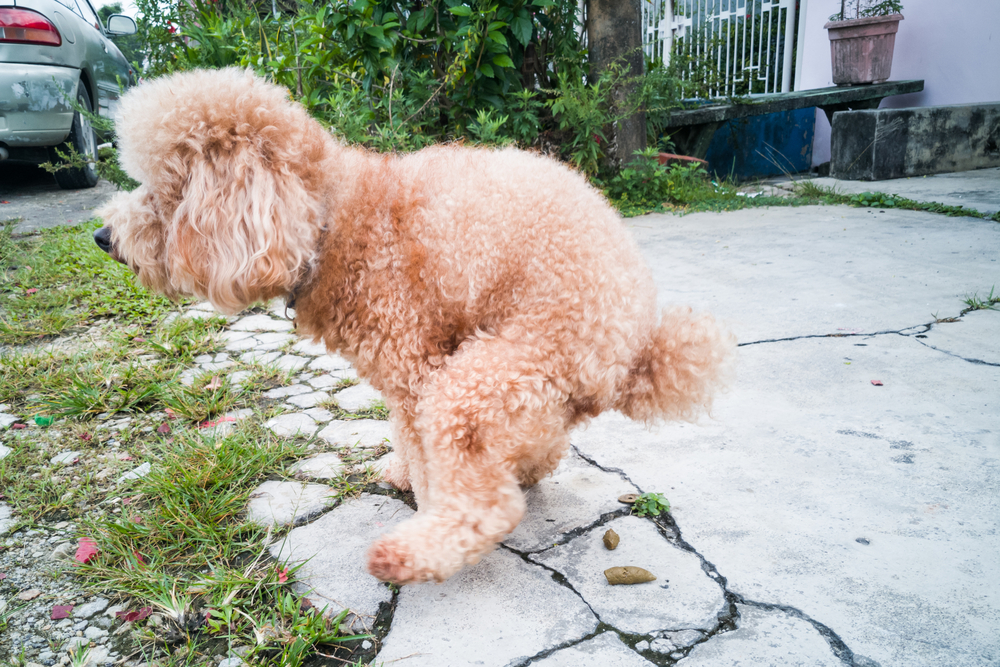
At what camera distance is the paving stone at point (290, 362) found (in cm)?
279

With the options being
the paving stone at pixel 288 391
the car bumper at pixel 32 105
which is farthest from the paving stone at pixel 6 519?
the car bumper at pixel 32 105

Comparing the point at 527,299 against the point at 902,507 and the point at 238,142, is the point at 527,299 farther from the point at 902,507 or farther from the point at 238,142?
the point at 902,507

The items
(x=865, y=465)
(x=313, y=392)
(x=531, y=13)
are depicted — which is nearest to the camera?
(x=865, y=465)

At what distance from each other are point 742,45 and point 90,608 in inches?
354

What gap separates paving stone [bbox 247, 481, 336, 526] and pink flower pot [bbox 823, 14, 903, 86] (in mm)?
6977

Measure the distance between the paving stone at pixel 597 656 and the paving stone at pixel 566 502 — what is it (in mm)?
357

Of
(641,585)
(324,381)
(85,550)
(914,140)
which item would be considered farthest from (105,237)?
(914,140)

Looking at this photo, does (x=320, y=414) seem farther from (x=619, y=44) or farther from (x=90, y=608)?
(x=619, y=44)

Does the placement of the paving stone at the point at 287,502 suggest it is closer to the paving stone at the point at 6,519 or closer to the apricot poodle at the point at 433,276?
the apricot poodle at the point at 433,276

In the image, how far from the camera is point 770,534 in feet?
5.28

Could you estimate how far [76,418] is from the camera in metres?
2.36

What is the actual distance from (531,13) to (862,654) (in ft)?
14.7

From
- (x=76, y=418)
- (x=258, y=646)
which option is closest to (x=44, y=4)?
(x=76, y=418)

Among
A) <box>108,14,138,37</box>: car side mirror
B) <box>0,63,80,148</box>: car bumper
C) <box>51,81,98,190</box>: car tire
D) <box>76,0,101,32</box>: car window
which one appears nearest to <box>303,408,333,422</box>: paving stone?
<box>51,81,98,190</box>: car tire
